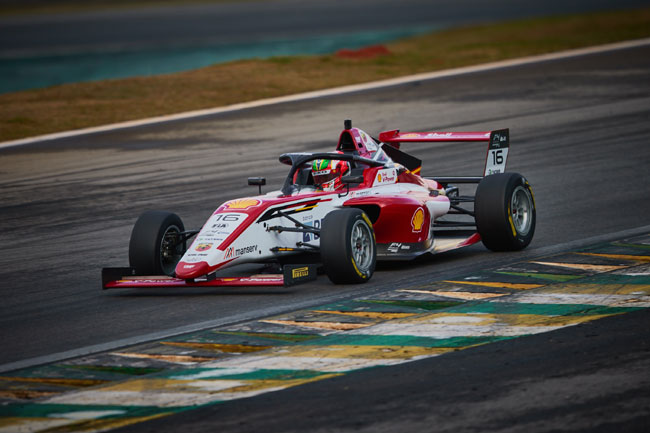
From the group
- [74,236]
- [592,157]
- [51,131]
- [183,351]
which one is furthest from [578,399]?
[51,131]

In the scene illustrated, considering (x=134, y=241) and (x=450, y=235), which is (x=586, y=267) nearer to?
(x=450, y=235)

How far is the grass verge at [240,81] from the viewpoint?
93.2ft

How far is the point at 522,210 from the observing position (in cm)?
1278

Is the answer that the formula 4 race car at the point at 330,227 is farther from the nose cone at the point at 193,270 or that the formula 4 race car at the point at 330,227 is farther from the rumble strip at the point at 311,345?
the rumble strip at the point at 311,345

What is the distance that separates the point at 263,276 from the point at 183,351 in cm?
209

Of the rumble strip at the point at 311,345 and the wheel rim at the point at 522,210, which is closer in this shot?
the rumble strip at the point at 311,345

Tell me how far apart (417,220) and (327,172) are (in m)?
1.16

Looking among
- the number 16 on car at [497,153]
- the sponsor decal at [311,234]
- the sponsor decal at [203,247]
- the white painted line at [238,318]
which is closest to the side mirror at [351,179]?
the sponsor decal at [311,234]

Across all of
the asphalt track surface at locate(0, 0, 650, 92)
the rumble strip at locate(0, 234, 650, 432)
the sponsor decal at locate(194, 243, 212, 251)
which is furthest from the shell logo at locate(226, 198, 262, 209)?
the asphalt track surface at locate(0, 0, 650, 92)

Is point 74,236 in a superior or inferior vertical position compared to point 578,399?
superior

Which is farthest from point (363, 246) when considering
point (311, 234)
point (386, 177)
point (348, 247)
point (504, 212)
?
point (504, 212)

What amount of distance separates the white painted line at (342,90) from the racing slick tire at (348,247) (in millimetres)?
15210

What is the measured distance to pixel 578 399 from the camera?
7402 mm

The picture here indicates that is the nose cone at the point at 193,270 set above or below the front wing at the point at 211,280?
above
